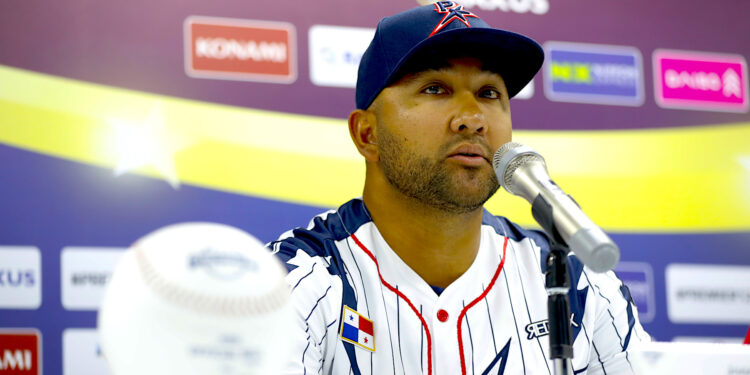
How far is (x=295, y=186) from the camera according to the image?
2607 millimetres

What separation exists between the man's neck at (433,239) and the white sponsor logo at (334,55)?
0.95 m

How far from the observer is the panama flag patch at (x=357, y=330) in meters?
1.64

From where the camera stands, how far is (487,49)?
68.4 inches

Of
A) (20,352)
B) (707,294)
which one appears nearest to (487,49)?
(20,352)

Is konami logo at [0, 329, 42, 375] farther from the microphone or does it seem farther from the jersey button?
the microphone

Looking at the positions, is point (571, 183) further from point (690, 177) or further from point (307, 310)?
point (307, 310)

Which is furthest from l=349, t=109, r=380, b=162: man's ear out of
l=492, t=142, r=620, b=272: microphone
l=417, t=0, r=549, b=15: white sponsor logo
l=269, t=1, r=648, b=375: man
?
l=417, t=0, r=549, b=15: white sponsor logo

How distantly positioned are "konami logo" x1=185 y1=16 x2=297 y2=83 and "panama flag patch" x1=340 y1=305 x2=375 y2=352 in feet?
3.65

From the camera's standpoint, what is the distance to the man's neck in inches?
70.1

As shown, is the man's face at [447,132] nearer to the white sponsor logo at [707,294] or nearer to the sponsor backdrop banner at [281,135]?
the sponsor backdrop banner at [281,135]

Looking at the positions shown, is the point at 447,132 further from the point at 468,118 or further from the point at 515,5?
the point at 515,5

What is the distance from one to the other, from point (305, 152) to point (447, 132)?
1003 millimetres

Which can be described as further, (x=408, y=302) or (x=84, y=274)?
(x=84, y=274)

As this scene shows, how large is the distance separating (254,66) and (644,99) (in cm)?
127
